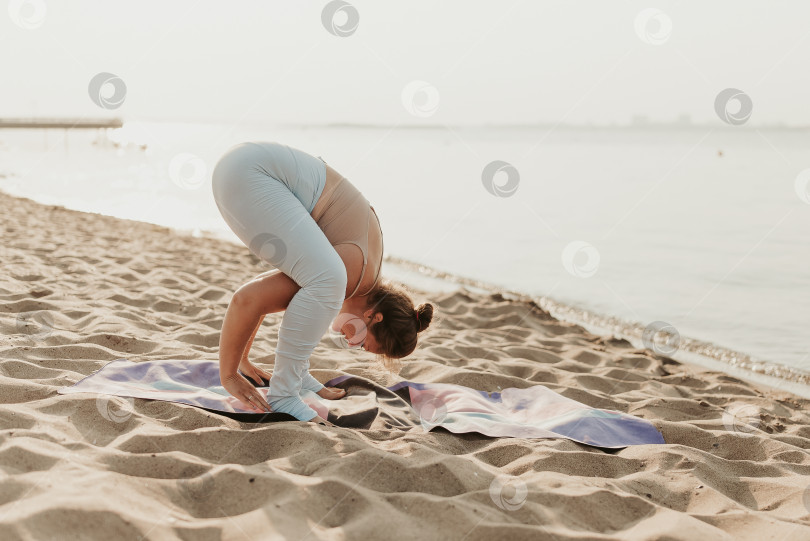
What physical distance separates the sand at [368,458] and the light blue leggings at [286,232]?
0.43 meters

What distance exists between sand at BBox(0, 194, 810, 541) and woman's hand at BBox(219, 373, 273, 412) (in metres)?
0.12

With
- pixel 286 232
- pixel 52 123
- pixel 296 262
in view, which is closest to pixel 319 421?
pixel 296 262

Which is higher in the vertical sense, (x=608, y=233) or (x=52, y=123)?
(x=52, y=123)

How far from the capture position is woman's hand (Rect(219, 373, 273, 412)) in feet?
8.80

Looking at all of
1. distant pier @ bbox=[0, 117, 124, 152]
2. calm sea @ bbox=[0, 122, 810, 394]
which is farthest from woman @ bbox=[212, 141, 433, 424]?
distant pier @ bbox=[0, 117, 124, 152]

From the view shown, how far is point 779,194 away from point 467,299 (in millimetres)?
11302

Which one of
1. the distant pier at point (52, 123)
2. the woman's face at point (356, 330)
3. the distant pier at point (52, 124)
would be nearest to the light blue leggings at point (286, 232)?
the woman's face at point (356, 330)

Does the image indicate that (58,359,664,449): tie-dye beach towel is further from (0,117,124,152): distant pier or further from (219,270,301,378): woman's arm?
(0,117,124,152): distant pier

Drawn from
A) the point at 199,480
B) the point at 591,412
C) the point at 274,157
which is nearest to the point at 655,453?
the point at 591,412

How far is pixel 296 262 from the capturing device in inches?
98.7

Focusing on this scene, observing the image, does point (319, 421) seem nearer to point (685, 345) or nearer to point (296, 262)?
point (296, 262)

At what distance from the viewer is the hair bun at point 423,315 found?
9.76ft

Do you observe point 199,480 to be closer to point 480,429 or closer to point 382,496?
point 382,496

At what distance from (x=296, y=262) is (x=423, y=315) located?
2.45 feet
